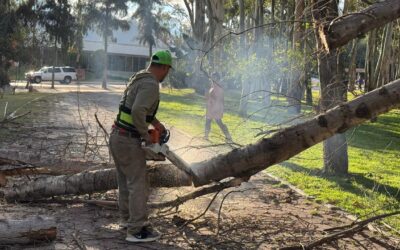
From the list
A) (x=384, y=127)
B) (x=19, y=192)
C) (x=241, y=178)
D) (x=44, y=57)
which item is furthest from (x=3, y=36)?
(x=241, y=178)

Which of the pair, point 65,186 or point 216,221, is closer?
point 216,221

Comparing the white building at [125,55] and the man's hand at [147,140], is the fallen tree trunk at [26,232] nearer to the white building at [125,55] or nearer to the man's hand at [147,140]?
the man's hand at [147,140]

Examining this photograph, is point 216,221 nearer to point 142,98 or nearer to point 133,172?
point 133,172

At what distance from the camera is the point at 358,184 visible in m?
8.54

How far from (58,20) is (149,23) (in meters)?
15.1

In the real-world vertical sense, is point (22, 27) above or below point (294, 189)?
above

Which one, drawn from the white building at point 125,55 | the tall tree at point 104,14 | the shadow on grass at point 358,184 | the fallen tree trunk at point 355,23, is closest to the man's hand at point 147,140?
the fallen tree trunk at point 355,23

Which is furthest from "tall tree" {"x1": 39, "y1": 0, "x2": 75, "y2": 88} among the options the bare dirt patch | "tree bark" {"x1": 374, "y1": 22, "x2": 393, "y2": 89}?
the bare dirt patch

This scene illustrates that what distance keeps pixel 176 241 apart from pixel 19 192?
231 cm

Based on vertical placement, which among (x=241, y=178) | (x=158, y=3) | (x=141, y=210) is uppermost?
(x=158, y=3)

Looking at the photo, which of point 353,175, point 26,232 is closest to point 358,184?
point 353,175

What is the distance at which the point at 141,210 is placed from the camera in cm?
522

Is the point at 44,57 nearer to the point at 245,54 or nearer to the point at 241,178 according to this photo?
the point at 245,54

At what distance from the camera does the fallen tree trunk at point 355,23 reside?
4.64 meters
